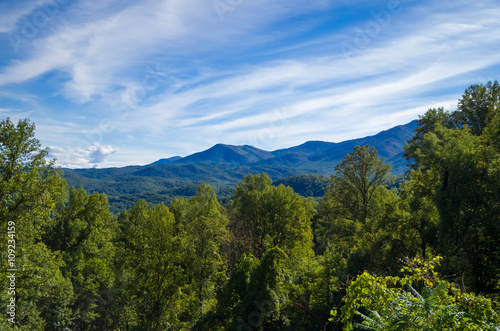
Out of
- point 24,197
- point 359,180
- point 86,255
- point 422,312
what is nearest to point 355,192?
point 359,180

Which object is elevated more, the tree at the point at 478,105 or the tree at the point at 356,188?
the tree at the point at 478,105

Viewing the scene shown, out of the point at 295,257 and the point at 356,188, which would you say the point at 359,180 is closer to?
the point at 356,188

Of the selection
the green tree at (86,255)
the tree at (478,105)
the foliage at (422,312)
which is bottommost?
the green tree at (86,255)

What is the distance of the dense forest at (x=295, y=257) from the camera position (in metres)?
6.58

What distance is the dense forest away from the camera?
658cm

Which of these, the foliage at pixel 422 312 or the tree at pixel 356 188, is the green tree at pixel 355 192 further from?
the foliage at pixel 422 312

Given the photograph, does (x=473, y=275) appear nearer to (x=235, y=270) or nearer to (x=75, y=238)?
(x=235, y=270)

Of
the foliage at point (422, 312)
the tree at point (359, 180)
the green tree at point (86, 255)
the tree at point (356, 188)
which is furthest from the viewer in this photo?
the tree at point (359, 180)

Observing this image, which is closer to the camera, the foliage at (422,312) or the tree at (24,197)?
the foliage at (422,312)

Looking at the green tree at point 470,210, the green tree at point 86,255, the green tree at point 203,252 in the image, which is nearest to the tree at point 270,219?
the green tree at point 203,252

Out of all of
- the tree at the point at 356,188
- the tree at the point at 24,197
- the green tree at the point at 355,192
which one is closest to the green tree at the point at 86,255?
the tree at the point at 24,197

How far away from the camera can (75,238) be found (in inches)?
1221

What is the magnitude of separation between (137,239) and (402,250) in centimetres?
1869

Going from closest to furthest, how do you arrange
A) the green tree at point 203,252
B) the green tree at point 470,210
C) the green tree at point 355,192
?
1. the green tree at point 470,210
2. the green tree at point 203,252
3. the green tree at point 355,192
